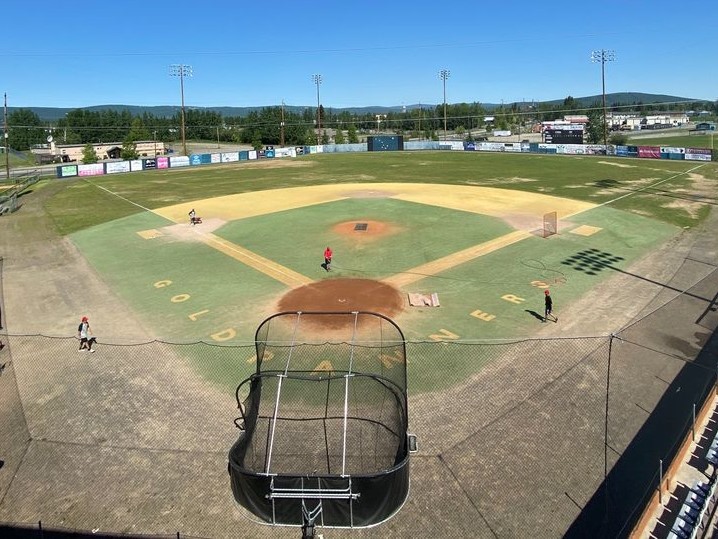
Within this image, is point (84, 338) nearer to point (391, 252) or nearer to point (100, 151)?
point (391, 252)

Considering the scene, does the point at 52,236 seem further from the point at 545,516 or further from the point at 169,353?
the point at 545,516

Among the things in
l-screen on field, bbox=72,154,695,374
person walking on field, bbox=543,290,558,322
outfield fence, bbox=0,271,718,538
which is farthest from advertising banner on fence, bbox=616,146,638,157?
person walking on field, bbox=543,290,558,322

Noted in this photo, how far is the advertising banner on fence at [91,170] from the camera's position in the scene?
83.1 meters

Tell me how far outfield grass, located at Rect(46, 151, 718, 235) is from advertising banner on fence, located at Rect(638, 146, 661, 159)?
13.2 feet

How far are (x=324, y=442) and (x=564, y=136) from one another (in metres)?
127

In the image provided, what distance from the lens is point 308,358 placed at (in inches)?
718

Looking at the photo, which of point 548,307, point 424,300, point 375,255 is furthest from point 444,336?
point 375,255

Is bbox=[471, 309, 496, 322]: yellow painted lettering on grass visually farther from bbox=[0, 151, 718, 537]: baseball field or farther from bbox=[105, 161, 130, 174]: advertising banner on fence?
bbox=[105, 161, 130, 174]: advertising banner on fence

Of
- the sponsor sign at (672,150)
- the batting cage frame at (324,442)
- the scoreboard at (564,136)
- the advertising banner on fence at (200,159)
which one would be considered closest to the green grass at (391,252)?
the batting cage frame at (324,442)

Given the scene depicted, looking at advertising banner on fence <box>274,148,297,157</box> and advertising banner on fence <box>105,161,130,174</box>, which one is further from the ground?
advertising banner on fence <box>274,148,297,157</box>

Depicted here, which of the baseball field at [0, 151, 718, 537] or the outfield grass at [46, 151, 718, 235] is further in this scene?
the outfield grass at [46, 151, 718, 235]

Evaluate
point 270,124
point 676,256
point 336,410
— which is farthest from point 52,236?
point 270,124

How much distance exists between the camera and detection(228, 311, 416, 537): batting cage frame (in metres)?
11.1

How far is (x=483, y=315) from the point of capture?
22922 millimetres
